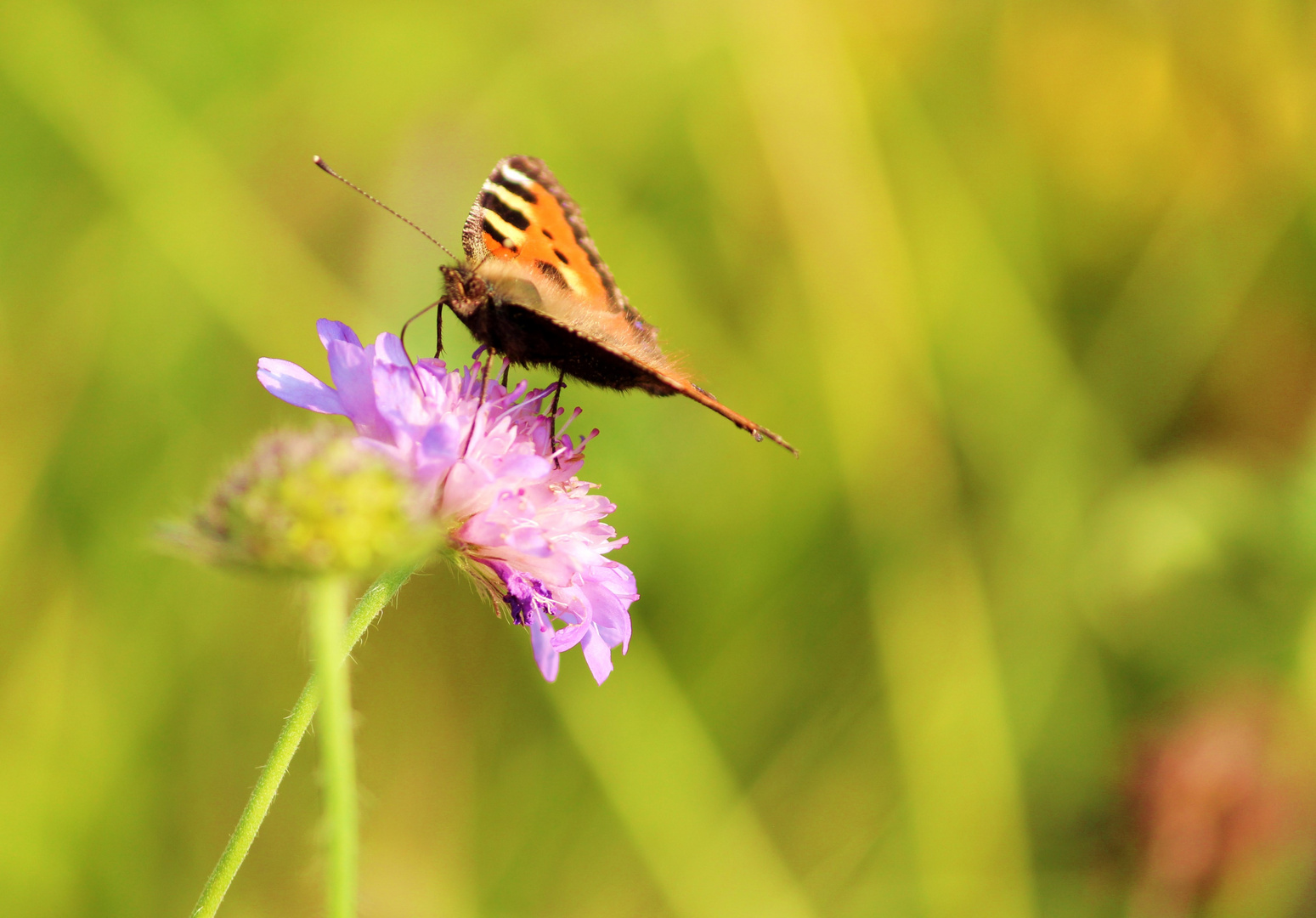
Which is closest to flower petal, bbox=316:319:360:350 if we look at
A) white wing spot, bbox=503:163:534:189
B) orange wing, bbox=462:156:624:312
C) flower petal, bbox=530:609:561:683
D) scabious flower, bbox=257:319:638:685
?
scabious flower, bbox=257:319:638:685

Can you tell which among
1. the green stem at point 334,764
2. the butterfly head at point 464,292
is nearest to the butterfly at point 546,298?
the butterfly head at point 464,292

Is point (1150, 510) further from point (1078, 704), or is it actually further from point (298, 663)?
point (298, 663)

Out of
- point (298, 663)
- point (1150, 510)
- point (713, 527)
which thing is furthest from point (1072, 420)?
point (298, 663)

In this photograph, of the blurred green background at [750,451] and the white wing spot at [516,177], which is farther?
the blurred green background at [750,451]

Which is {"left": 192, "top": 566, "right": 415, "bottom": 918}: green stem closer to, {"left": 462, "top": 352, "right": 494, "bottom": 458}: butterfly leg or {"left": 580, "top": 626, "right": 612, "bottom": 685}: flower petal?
{"left": 462, "top": 352, "right": 494, "bottom": 458}: butterfly leg

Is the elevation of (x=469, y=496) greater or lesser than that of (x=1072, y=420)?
lesser

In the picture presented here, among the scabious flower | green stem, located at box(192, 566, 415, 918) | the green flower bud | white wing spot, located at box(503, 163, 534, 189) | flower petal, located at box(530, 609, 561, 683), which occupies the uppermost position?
white wing spot, located at box(503, 163, 534, 189)

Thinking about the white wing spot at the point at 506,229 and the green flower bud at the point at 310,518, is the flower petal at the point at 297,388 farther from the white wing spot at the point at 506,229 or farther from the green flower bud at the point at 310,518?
the white wing spot at the point at 506,229
